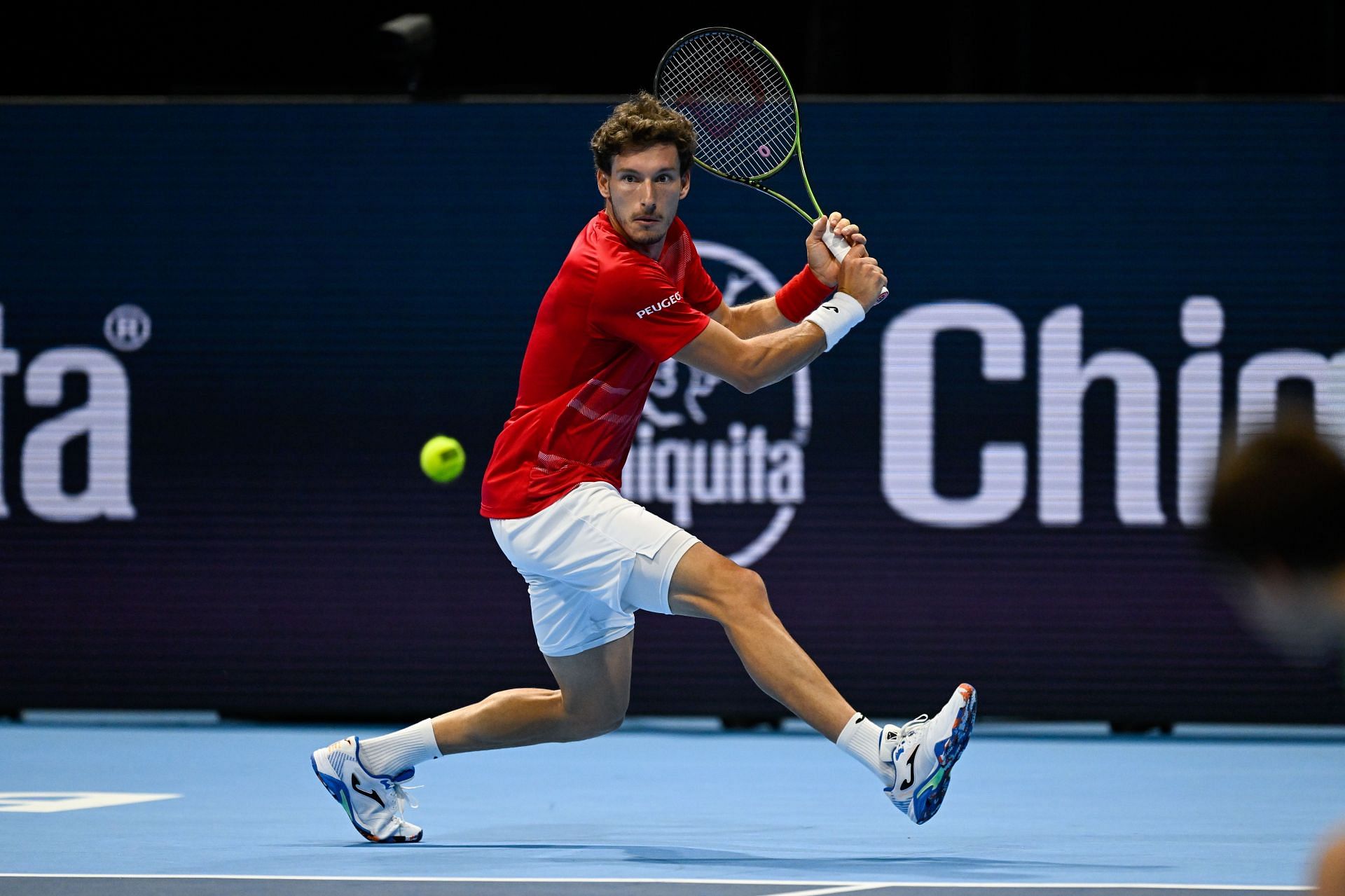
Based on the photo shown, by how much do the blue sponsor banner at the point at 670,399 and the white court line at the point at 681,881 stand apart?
11.4 ft

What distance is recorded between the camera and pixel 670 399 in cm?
777

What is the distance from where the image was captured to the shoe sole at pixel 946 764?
4.26m

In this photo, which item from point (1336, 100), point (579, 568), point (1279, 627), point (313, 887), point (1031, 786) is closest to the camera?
point (1279, 627)

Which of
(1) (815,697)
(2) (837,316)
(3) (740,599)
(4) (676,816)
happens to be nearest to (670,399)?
(4) (676,816)

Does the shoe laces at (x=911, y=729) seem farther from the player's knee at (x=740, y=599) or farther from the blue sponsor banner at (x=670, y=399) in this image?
the blue sponsor banner at (x=670, y=399)

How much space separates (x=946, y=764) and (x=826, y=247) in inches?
55.1

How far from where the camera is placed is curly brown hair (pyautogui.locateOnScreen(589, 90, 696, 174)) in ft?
15.4

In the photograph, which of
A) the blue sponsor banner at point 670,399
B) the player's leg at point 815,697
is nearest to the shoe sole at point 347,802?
the player's leg at point 815,697

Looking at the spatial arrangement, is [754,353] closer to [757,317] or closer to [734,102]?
[757,317]

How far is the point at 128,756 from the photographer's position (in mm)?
7094

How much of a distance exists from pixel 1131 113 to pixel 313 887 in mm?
5011

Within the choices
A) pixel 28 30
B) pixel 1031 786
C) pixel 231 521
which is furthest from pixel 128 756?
pixel 28 30

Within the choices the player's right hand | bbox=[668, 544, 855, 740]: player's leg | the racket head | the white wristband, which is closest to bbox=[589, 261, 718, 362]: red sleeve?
the white wristband

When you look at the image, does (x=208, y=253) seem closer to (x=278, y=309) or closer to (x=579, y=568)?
(x=278, y=309)
